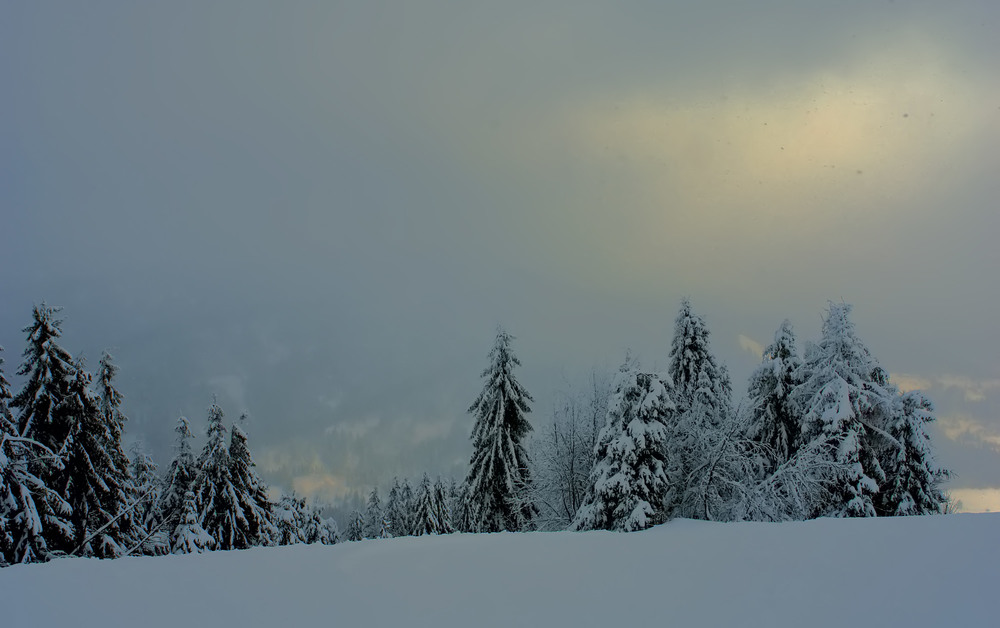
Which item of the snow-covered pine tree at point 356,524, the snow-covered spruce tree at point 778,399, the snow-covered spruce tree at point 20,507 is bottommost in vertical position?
the snow-covered pine tree at point 356,524

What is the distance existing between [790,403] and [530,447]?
1121 cm

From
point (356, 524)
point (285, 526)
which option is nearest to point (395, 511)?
point (356, 524)

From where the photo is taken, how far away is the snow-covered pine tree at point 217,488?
23.7m

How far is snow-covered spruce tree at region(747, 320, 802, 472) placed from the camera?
954 inches

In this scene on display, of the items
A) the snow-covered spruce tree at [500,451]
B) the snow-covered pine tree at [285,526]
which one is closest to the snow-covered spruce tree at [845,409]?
the snow-covered spruce tree at [500,451]

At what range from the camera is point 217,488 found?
2400cm

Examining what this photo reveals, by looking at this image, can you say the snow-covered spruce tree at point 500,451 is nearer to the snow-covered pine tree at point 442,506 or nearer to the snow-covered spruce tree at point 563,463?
the snow-covered spruce tree at point 563,463

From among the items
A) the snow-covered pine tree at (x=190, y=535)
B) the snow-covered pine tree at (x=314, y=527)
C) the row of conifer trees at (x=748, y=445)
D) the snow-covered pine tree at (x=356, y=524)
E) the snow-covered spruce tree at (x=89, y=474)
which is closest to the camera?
the row of conifer trees at (x=748, y=445)

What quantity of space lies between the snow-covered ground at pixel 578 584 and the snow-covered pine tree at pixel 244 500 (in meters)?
19.1

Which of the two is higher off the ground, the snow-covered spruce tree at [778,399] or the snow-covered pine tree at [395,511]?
the snow-covered spruce tree at [778,399]

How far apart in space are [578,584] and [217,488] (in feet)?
74.4

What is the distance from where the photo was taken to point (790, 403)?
78.9ft

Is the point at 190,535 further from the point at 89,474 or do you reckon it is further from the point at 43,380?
the point at 43,380

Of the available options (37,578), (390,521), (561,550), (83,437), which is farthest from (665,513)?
(390,521)
